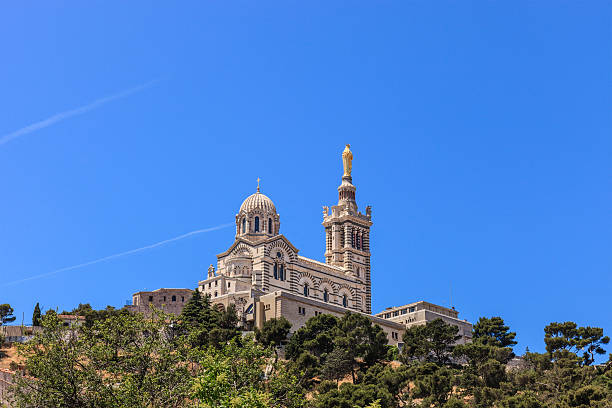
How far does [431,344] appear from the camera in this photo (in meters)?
82.4

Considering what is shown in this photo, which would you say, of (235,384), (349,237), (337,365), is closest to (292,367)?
(337,365)

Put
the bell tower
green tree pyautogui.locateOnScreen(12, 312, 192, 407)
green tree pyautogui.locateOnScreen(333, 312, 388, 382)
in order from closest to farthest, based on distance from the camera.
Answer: green tree pyautogui.locateOnScreen(12, 312, 192, 407)
green tree pyautogui.locateOnScreen(333, 312, 388, 382)
the bell tower

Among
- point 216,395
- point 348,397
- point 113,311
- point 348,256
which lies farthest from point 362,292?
point 216,395

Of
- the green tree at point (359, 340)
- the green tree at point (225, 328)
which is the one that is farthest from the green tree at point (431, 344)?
the green tree at point (225, 328)

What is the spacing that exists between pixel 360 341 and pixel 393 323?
19.4m

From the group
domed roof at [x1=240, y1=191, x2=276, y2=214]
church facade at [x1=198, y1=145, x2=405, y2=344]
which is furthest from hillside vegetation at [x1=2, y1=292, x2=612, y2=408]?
domed roof at [x1=240, y1=191, x2=276, y2=214]

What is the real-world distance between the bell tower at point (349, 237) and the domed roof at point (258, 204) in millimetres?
12597

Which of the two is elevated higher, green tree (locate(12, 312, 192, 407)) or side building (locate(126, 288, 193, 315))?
side building (locate(126, 288, 193, 315))

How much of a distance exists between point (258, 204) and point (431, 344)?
33453 millimetres

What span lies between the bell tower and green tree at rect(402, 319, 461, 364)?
25.9 meters

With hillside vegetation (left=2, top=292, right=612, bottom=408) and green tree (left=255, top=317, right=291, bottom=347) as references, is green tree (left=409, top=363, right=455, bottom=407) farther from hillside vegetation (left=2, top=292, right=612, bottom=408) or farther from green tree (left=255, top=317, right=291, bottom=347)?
green tree (left=255, top=317, right=291, bottom=347)

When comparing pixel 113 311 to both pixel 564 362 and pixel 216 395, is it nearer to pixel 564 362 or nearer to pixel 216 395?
pixel 564 362

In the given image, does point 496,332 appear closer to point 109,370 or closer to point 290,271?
point 290,271

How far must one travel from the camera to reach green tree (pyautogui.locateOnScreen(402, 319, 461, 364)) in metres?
82.5
